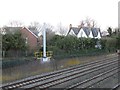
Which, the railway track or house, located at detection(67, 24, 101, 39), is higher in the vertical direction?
house, located at detection(67, 24, 101, 39)

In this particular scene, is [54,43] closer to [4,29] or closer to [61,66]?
[4,29]

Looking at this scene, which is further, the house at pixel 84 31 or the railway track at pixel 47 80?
the house at pixel 84 31

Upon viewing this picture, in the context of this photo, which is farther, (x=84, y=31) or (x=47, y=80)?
(x=84, y=31)

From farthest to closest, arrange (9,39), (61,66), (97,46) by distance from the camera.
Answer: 1. (97,46)
2. (9,39)
3. (61,66)

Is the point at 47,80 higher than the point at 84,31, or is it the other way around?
the point at 84,31

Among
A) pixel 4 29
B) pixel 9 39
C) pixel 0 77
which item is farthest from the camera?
pixel 4 29

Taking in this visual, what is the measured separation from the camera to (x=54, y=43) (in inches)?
1939

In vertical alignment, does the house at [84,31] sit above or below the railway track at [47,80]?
above

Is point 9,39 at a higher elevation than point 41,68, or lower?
higher

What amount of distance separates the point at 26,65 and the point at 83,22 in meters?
86.4

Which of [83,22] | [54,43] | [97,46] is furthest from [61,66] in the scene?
[83,22]

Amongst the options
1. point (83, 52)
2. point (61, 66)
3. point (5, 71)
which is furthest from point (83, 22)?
point (5, 71)

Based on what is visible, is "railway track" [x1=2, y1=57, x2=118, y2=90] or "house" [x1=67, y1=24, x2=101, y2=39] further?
"house" [x1=67, y1=24, x2=101, y2=39]

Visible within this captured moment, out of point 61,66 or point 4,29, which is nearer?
point 61,66
